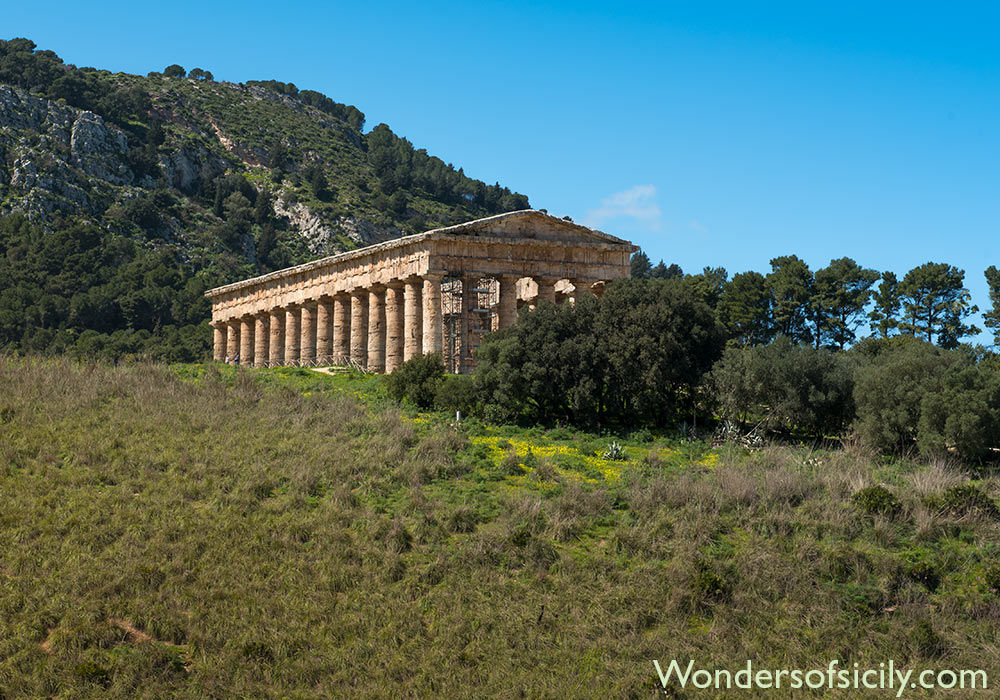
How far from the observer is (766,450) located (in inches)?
1179

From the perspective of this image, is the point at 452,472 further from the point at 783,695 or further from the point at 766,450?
the point at 783,695

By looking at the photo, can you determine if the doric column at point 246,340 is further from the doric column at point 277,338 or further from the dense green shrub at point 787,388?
the dense green shrub at point 787,388

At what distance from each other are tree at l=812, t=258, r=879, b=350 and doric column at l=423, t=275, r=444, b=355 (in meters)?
26.4

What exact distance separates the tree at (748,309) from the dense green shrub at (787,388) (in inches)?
984

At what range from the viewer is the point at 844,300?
57938 millimetres

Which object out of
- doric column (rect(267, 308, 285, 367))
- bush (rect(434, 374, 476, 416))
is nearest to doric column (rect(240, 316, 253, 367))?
doric column (rect(267, 308, 285, 367))

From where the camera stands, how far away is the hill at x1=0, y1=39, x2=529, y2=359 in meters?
78.8

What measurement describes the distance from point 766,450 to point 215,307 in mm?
43598

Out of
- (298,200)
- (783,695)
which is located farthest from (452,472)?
(298,200)

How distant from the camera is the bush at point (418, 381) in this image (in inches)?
A: 1396

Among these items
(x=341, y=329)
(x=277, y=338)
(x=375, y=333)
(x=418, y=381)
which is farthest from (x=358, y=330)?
(x=418, y=381)

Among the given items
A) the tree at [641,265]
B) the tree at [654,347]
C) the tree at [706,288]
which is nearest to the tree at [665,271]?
the tree at [641,265]

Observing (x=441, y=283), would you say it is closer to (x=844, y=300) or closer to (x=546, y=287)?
(x=546, y=287)

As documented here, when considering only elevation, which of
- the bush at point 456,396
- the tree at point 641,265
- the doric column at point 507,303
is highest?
the tree at point 641,265
